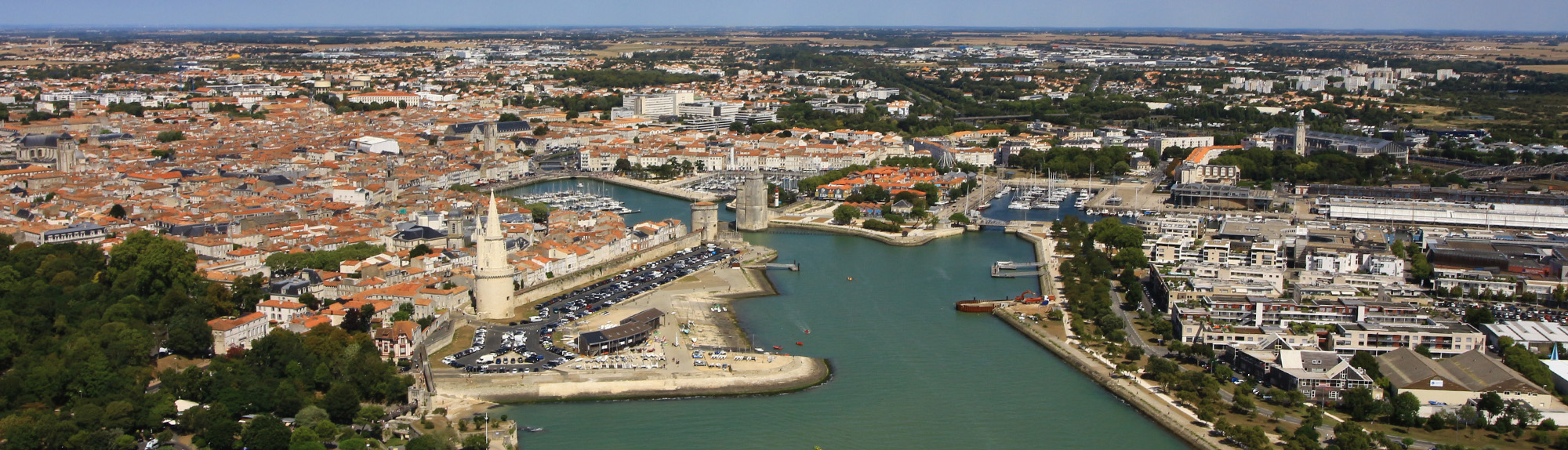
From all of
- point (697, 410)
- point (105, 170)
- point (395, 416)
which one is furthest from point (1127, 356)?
point (105, 170)

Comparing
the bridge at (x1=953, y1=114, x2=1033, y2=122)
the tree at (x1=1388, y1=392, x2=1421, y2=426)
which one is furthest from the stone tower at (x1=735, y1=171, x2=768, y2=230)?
the bridge at (x1=953, y1=114, x2=1033, y2=122)

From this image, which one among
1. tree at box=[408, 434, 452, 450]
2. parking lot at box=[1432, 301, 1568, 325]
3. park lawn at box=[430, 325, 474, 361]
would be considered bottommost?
tree at box=[408, 434, 452, 450]

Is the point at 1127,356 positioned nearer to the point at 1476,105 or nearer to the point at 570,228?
the point at 570,228

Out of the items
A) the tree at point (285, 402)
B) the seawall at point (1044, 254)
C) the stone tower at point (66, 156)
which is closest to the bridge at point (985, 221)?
the seawall at point (1044, 254)

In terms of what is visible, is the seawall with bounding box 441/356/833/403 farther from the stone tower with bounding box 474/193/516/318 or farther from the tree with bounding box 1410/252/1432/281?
the tree with bounding box 1410/252/1432/281

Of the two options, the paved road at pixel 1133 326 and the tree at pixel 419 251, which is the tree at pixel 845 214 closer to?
the paved road at pixel 1133 326

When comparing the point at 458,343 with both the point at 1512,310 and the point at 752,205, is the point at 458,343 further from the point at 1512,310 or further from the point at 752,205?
the point at 1512,310

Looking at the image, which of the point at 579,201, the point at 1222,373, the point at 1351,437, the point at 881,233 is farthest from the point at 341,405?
the point at 579,201

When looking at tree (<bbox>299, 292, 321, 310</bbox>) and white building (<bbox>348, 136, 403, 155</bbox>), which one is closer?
tree (<bbox>299, 292, 321, 310</bbox>)
